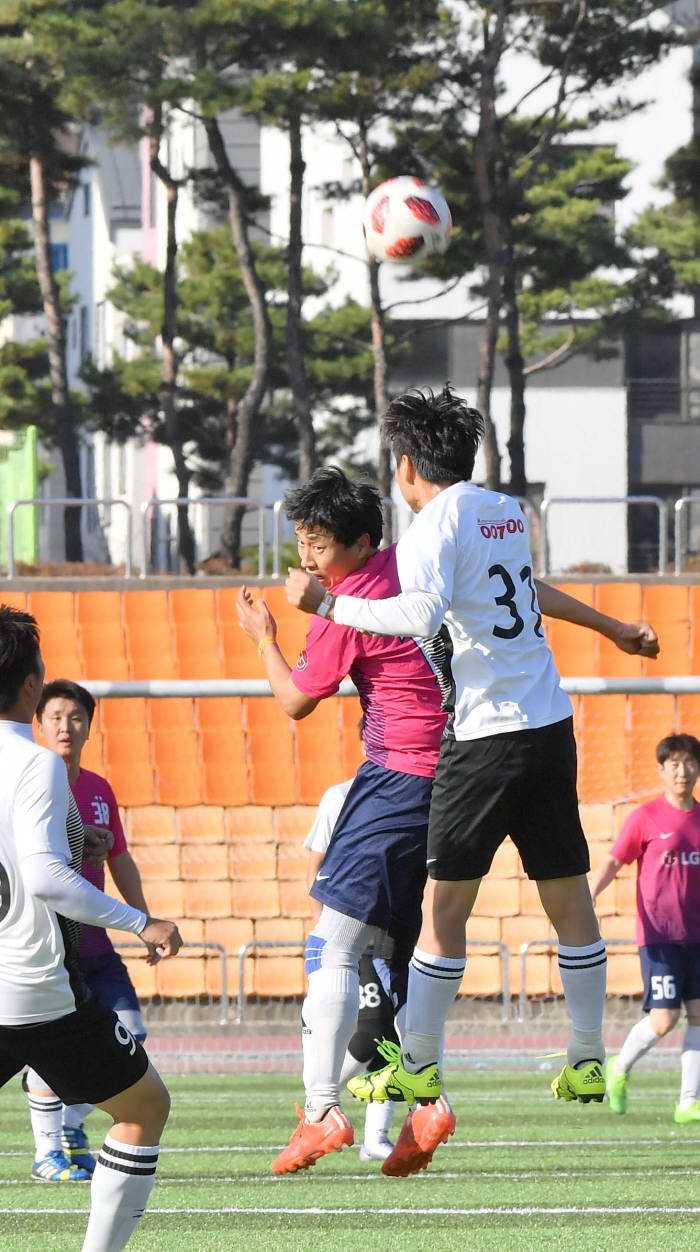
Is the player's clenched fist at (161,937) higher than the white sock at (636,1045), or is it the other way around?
the player's clenched fist at (161,937)

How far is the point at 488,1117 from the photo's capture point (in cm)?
947

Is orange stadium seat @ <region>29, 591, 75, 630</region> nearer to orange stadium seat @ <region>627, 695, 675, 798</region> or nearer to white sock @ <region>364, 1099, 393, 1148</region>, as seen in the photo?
orange stadium seat @ <region>627, 695, 675, 798</region>

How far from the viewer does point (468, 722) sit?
554 centimetres

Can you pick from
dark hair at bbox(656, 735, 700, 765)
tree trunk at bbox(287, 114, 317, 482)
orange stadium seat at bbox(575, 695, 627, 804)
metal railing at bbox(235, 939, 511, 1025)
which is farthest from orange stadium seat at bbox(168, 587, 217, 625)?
tree trunk at bbox(287, 114, 317, 482)

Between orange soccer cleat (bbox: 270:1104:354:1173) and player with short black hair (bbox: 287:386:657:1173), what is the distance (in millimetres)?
170

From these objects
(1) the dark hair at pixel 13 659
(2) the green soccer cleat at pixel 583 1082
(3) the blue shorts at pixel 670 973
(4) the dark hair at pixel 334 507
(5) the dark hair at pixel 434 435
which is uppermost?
(5) the dark hair at pixel 434 435

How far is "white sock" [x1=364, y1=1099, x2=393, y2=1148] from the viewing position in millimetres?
7820

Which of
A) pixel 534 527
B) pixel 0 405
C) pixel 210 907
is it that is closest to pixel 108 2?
pixel 0 405

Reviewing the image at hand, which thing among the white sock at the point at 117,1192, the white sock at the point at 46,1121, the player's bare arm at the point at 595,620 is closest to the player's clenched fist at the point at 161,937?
the white sock at the point at 117,1192

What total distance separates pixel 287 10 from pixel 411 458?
21834 mm

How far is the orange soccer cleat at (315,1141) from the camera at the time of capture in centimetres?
574

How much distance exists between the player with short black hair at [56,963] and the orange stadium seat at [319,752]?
8918 millimetres

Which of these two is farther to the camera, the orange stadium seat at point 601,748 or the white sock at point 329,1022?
the orange stadium seat at point 601,748

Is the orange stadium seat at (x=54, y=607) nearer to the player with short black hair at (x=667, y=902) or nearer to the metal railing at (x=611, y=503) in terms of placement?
the metal railing at (x=611, y=503)
